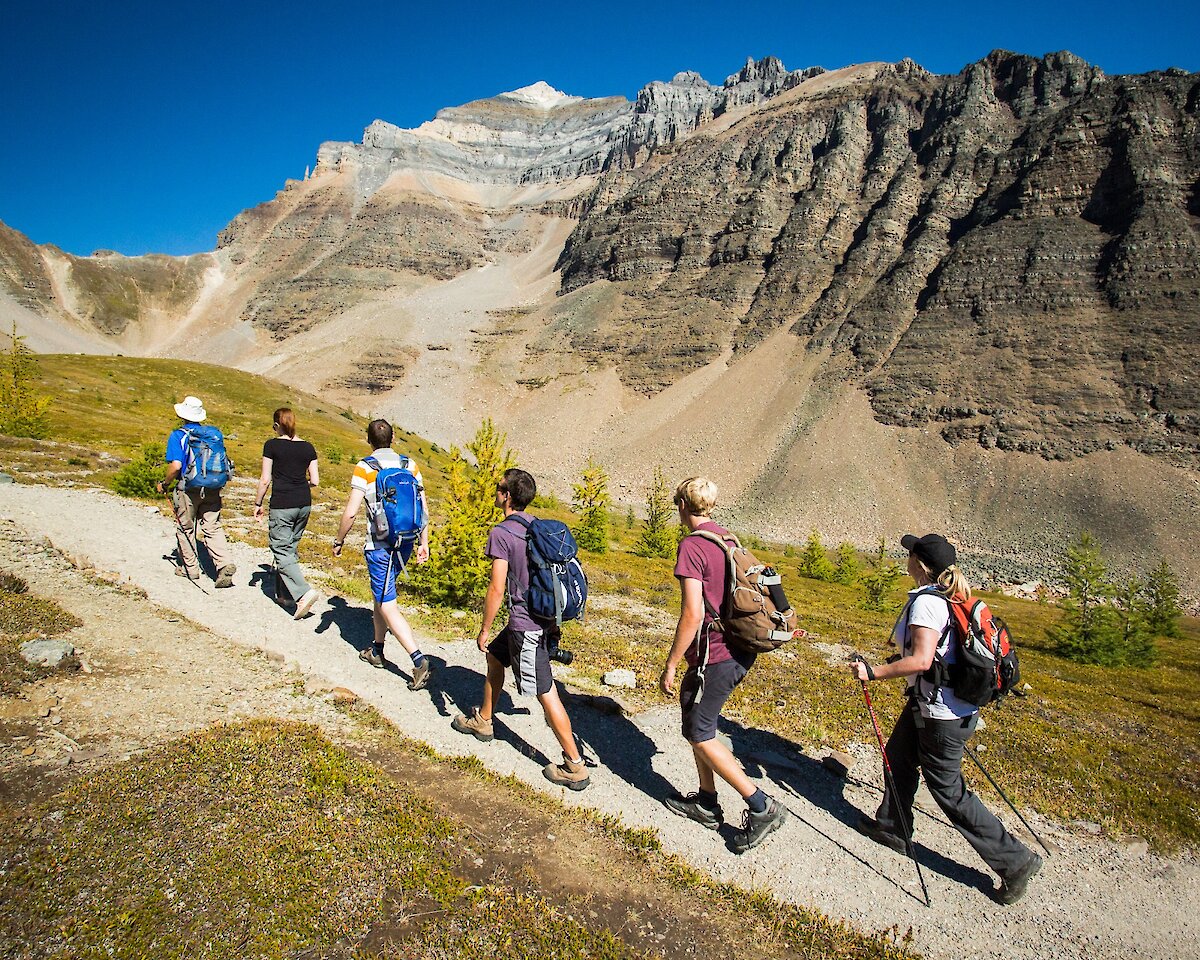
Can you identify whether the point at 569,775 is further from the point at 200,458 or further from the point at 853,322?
the point at 853,322

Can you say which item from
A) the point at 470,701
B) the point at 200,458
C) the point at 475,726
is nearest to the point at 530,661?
the point at 475,726

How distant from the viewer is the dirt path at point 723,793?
527cm

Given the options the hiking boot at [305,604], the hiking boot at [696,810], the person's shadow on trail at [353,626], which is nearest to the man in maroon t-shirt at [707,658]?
the hiking boot at [696,810]

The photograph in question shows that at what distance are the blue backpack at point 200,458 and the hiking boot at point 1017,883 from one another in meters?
12.3

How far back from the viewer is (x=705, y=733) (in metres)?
5.72

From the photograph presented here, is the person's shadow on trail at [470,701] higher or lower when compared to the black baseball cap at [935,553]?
lower

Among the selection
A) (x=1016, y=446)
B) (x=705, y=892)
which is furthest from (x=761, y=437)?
(x=705, y=892)

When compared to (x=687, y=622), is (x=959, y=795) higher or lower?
lower

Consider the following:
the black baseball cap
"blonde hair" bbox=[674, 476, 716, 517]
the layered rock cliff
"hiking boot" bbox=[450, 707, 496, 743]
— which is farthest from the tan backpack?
the layered rock cliff

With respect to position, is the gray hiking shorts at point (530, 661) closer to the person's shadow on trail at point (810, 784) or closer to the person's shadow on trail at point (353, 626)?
the person's shadow on trail at point (810, 784)

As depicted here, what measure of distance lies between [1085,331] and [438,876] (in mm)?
83995

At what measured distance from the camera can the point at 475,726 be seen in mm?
7012

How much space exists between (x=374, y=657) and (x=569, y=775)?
385cm

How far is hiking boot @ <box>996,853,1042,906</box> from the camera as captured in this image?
18.0 ft
